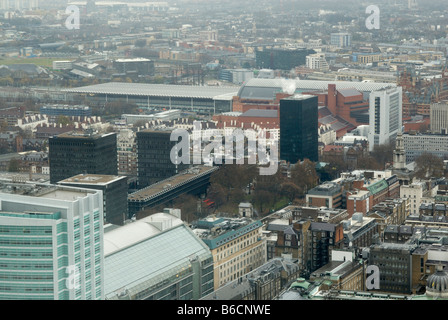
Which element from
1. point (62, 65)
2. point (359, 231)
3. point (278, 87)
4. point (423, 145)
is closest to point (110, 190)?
point (359, 231)

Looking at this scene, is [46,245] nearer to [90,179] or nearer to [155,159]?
[90,179]

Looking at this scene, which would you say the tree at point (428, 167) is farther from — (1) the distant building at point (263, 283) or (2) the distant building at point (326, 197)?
(1) the distant building at point (263, 283)

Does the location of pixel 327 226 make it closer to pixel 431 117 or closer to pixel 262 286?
pixel 262 286

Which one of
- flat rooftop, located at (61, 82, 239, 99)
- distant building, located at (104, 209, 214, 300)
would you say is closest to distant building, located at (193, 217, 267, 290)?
distant building, located at (104, 209, 214, 300)

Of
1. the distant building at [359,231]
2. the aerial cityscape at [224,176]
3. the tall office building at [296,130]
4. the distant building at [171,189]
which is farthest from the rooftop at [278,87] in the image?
the distant building at [359,231]

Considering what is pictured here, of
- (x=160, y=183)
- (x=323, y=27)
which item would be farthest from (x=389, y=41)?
(x=160, y=183)
